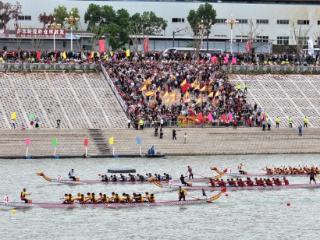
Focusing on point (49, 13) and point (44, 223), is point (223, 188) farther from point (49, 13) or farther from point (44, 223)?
point (49, 13)

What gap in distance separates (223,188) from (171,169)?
1389cm

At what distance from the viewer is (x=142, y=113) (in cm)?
13262

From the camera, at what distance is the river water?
9225 cm

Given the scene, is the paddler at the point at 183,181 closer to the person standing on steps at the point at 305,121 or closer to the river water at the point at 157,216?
the river water at the point at 157,216

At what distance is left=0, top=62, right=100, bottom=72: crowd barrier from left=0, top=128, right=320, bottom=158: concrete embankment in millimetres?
15298

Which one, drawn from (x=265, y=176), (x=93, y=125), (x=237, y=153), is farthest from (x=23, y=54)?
(x=265, y=176)

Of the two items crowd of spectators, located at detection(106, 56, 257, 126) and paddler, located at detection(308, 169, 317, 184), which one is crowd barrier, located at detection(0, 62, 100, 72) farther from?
paddler, located at detection(308, 169, 317, 184)

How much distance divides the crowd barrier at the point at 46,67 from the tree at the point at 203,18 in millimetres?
46378

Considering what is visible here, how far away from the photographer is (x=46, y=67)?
468 feet

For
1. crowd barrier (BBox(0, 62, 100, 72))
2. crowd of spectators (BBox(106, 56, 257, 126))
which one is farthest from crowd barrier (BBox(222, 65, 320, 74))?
crowd barrier (BBox(0, 62, 100, 72))

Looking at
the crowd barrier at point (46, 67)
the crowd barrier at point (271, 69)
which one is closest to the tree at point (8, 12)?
the crowd barrier at point (46, 67)

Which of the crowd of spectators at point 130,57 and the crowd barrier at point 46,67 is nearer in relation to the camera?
the crowd barrier at point 46,67

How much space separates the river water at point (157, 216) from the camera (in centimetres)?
9225

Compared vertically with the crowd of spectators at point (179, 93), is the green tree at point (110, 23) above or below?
above
